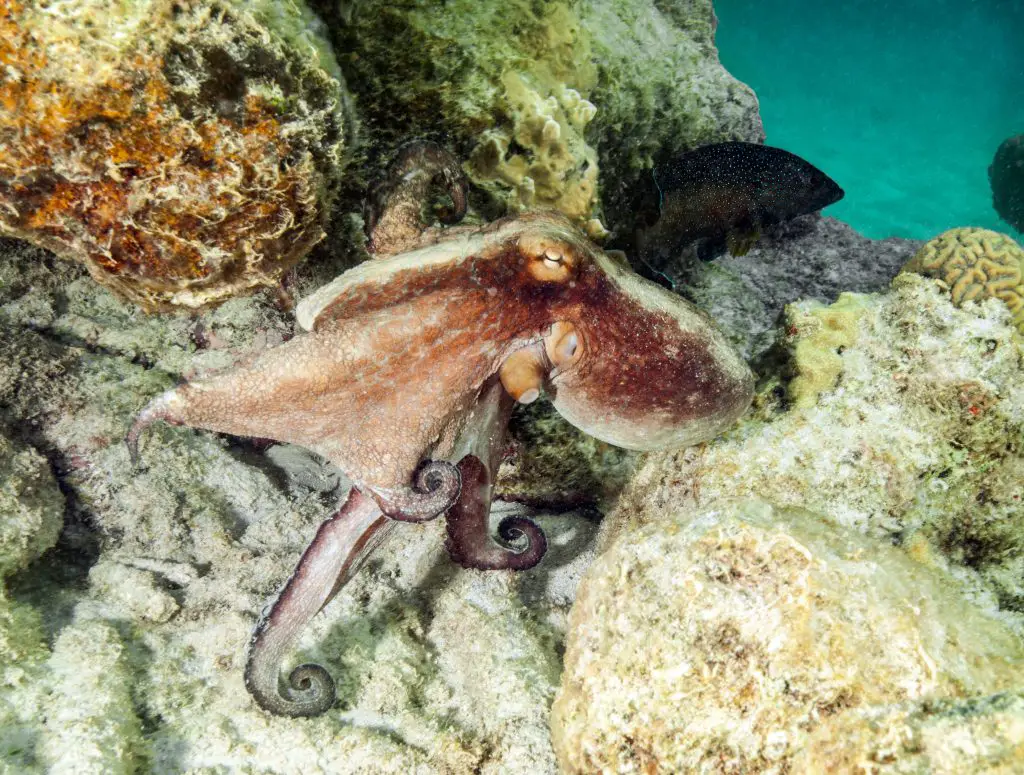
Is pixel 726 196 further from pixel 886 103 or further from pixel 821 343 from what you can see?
pixel 886 103

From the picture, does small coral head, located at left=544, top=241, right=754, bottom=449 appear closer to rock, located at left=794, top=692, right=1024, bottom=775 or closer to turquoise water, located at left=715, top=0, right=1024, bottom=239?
rock, located at left=794, top=692, right=1024, bottom=775

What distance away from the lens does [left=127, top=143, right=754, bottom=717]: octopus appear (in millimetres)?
1885

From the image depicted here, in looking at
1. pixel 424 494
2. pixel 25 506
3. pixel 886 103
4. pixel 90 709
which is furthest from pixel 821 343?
pixel 886 103

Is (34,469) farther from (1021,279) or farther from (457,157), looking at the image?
(1021,279)

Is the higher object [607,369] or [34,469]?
[607,369]

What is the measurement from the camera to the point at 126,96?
56.6 inches

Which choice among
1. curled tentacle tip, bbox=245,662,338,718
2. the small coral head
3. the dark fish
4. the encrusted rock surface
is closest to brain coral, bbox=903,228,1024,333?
the dark fish

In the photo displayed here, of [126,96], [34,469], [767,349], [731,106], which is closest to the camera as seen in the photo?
[126,96]

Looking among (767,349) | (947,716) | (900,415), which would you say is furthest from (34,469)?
(900,415)

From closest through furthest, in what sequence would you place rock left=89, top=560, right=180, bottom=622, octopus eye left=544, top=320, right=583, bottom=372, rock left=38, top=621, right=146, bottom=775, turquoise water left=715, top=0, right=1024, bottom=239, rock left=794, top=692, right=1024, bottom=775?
1. rock left=794, top=692, right=1024, bottom=775
2. rock left=38, top=621, right=146, bottom=775
3. octopus eye left=544, top=320, right=583, bottom=372
4. rock left=89, top=560, right=180, bottom=622
5. turquoise water left=715, top=0, right=1024, bottom=239

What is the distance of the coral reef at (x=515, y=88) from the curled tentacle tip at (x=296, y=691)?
2.25 meters

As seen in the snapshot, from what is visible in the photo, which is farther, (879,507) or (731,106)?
(731,106)

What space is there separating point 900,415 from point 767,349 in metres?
0.70

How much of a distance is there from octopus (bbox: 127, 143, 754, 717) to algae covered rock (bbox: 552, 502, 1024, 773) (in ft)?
2.25
